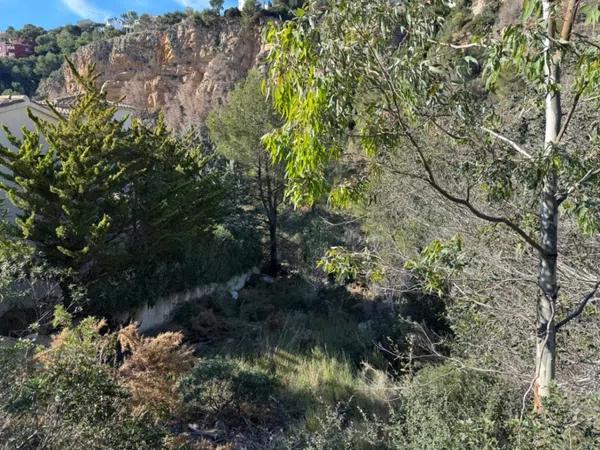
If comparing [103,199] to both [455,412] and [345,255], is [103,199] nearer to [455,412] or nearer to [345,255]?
[345,255]

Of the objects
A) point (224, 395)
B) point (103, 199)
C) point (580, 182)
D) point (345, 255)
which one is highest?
point (580, 182)

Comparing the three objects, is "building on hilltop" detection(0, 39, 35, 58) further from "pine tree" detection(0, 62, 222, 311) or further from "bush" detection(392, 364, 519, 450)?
"bush" detection(392, 364, 519, 450)

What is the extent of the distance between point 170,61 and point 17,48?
24.9m

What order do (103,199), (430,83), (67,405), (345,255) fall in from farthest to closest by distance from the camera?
(103,199) → (67,405) → (345,255) → (430,83)

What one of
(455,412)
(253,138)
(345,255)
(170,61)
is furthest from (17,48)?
(455,412)

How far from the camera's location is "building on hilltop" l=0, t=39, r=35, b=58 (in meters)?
48.8

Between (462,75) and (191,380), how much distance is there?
6020mm

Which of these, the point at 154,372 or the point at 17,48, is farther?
the point at 17,48

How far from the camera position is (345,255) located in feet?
11.6

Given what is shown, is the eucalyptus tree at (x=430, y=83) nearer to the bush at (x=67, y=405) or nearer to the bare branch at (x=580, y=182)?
the bare branch at (x=580, y=182)

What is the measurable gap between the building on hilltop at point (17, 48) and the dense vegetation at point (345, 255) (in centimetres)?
4667

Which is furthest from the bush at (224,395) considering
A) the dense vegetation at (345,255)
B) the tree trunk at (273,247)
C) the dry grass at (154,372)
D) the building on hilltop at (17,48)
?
the building on hilltop at (17,48)

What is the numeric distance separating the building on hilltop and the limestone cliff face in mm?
15785

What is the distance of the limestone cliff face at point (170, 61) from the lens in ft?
119
